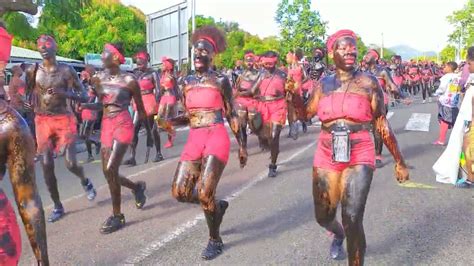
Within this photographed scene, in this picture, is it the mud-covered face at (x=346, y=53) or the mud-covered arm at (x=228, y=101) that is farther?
the mud-covered arm at (x=228, y=101)

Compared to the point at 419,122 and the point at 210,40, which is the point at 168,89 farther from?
the point at 419,122

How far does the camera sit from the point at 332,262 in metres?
4.86

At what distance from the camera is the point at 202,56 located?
537 centimetres

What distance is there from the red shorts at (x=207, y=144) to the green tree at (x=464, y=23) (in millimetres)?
46757

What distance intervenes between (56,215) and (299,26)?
3545 cm

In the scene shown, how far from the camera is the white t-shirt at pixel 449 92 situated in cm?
1131

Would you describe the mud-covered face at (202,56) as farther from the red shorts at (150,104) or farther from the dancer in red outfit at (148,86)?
the red shorts at (150,104)

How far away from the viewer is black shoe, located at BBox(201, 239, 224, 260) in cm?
500

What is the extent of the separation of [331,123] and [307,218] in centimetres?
239

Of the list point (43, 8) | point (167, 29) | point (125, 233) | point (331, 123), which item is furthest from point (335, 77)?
point (167, 29)

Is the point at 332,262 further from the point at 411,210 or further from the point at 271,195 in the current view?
the point at 271,195

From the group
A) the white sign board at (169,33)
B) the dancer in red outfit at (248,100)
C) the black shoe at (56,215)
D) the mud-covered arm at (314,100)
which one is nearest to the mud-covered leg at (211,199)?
the mud-covered arm at (314,100)

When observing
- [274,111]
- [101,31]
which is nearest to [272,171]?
[274,111]

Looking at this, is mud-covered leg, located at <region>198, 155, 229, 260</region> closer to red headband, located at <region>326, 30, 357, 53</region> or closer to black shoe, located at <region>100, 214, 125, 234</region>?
black shoe, located at <region>100, 214, 125, 234</region>
